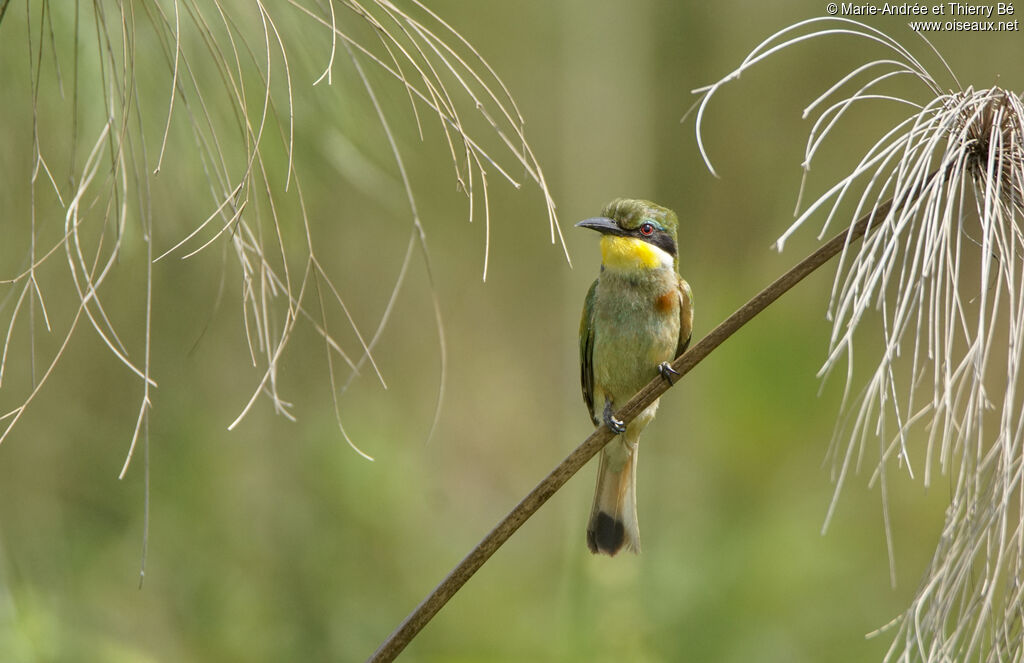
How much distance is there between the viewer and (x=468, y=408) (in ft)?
13.7

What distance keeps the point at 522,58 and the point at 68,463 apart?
8.35ft

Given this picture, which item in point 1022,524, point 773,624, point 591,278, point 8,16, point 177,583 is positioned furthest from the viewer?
point 591,278

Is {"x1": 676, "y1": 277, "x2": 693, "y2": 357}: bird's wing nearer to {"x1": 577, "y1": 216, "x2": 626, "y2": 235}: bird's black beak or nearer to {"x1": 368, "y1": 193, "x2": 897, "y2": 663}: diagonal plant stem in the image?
{"x1": 577, "y1": 216, "x2": 626, "y2": 235}: bird's black beak

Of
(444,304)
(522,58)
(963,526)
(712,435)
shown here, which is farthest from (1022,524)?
(522,58)

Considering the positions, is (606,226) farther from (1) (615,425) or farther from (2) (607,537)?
(1) (615,425)

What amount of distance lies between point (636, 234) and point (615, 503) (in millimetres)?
682

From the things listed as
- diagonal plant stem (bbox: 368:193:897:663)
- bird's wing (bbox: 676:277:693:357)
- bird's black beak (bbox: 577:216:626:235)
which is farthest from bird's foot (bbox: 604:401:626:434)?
bird's wing (bbox: 676:277:693:357)

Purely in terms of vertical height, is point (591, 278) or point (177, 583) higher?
point (591, 278)

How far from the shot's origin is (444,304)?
4191mm

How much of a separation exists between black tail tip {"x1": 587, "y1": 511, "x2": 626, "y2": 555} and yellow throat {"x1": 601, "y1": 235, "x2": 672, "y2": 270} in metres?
0.62

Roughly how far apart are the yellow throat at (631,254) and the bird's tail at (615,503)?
1.62 feet

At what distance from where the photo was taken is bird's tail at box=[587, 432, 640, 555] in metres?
2.27

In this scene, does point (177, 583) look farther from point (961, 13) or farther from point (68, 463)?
point (961, 13)

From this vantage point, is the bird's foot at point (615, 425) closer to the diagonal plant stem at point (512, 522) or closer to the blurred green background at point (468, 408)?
the diagonal plant stem at point (512, 522)
